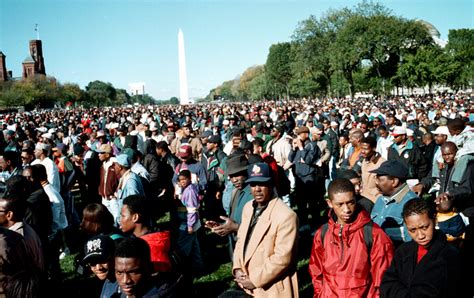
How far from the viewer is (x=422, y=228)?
10.7ft

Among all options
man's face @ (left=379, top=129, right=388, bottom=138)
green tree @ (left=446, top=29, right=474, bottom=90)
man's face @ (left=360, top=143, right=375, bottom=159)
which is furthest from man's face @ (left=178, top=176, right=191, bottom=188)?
green tree @ (left=446, top=29, right=474, bottom=90)

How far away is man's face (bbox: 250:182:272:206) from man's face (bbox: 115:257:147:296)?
127cm

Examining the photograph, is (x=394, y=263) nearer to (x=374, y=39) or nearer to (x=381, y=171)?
(x=381, y=171)

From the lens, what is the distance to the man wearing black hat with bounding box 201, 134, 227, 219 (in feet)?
27.3

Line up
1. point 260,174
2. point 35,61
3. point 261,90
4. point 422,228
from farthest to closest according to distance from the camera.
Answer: point 35,61 < point 261,90 < point 260,174 < point 422,228

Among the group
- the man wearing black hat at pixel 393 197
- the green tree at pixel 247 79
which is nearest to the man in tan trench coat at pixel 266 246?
the man wearing black hat at pixel 393 197

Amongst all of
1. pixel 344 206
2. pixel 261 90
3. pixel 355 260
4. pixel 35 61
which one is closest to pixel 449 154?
pixel 344 206

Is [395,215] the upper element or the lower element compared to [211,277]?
upper

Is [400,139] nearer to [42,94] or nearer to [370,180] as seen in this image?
[370,180]

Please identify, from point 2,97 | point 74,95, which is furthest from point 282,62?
point 2,97

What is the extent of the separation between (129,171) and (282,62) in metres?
94.1

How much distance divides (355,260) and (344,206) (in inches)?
17.0

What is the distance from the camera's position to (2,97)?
67375 mm

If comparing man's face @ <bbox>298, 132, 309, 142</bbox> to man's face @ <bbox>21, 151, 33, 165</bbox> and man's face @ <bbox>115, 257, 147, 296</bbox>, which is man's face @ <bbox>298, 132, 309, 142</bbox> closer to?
man's face @ <bbox>21, 151, 33, 165</bbox>
